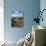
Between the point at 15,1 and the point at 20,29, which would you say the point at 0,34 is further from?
the point at 15,1

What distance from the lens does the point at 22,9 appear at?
552 centimetres

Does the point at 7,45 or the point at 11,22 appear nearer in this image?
the point at 7,45

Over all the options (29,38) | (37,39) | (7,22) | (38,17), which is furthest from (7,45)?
(38,17)

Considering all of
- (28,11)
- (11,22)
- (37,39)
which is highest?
(28,11)

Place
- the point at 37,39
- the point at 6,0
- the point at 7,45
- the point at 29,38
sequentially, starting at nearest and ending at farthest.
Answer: the point at 37,39, the point at 29,38, the point at 7,45, the point at 6,0

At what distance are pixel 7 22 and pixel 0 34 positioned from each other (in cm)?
57

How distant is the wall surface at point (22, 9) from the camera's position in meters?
5.47

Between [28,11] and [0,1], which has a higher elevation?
[0,1]

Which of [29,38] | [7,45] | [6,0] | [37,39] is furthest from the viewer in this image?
[6,0]

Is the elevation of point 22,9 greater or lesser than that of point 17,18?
greater

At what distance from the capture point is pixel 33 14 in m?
5.56

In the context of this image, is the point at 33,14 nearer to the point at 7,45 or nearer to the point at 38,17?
the point at 38,17

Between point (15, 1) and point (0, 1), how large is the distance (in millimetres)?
595

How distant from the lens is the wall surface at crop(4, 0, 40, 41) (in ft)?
17.9
